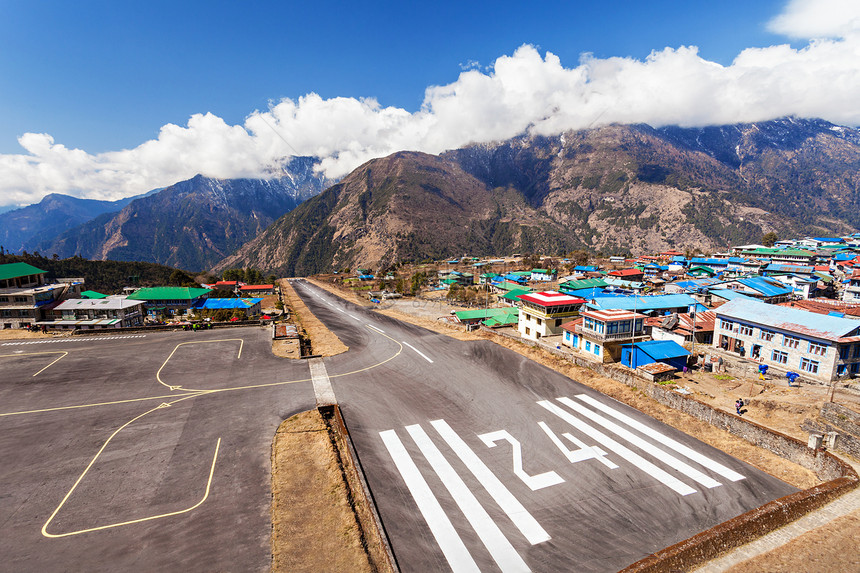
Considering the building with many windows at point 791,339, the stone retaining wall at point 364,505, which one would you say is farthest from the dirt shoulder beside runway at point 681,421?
the stone retaining wall at point 364,505

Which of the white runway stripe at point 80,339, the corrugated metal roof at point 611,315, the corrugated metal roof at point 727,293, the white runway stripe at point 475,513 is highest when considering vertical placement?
the corrugated metal roof at point 727,293

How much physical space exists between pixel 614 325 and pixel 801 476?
23.6m

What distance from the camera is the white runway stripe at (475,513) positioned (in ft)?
51.7

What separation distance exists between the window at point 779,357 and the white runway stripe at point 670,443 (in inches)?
1021

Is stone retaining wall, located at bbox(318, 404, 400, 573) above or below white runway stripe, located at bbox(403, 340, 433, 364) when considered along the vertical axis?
below

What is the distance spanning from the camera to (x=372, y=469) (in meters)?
21.5

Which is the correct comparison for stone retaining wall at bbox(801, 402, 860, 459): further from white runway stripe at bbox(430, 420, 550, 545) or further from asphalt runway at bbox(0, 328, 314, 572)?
asphalt runway at bbox(0, 328, 314, 572)

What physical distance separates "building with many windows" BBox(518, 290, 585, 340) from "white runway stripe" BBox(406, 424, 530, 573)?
114 ft

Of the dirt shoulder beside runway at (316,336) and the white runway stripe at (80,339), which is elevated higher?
the white runway stripe at (80,339)

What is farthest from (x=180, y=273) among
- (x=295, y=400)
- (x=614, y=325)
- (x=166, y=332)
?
(x=614, y=325)

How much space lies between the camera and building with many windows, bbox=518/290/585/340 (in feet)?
178

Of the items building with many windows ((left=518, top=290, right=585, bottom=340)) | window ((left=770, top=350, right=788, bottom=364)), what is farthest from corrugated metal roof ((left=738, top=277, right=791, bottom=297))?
building with many windows ((left=518, top=290, right=585, bottom=340))

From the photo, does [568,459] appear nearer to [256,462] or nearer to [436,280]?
[256,462]

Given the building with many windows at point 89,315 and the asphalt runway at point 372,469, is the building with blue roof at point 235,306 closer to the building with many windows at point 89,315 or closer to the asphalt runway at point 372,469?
the building with many windows at point 89,315
